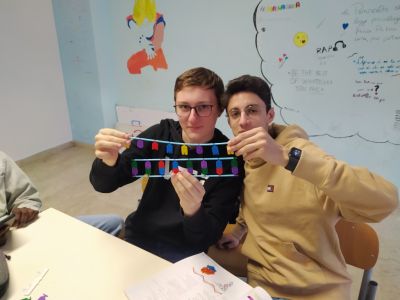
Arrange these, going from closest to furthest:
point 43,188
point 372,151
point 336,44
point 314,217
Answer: point 314,217
point 336,44
point 372,151
point 43,188

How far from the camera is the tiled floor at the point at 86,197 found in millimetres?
2184

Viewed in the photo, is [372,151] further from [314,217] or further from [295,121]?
[314,217]

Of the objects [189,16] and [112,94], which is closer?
[189,16]

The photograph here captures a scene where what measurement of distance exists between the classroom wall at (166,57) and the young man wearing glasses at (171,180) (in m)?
1.83

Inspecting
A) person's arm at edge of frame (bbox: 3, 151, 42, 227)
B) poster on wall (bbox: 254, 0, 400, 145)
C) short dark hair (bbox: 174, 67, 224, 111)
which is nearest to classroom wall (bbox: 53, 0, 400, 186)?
poster on wall (bbox: 254, 0, 400, 145)

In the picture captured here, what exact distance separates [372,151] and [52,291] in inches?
108

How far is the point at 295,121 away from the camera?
3035 millimetres

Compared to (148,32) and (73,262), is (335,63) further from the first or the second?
(73,262)

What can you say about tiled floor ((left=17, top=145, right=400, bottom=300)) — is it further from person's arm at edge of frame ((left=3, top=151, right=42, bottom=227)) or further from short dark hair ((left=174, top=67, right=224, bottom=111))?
short dark hair ((left=174, top=67, right=224, bottom=111))

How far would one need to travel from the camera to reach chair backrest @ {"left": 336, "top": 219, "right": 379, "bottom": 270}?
4.05ft

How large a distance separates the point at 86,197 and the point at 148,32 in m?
1.90

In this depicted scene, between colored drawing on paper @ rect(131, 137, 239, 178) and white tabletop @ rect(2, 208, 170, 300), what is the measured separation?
0.32 meters

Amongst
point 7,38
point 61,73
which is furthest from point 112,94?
point 7,38

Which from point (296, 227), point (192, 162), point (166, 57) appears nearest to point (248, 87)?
point (192, 162)
